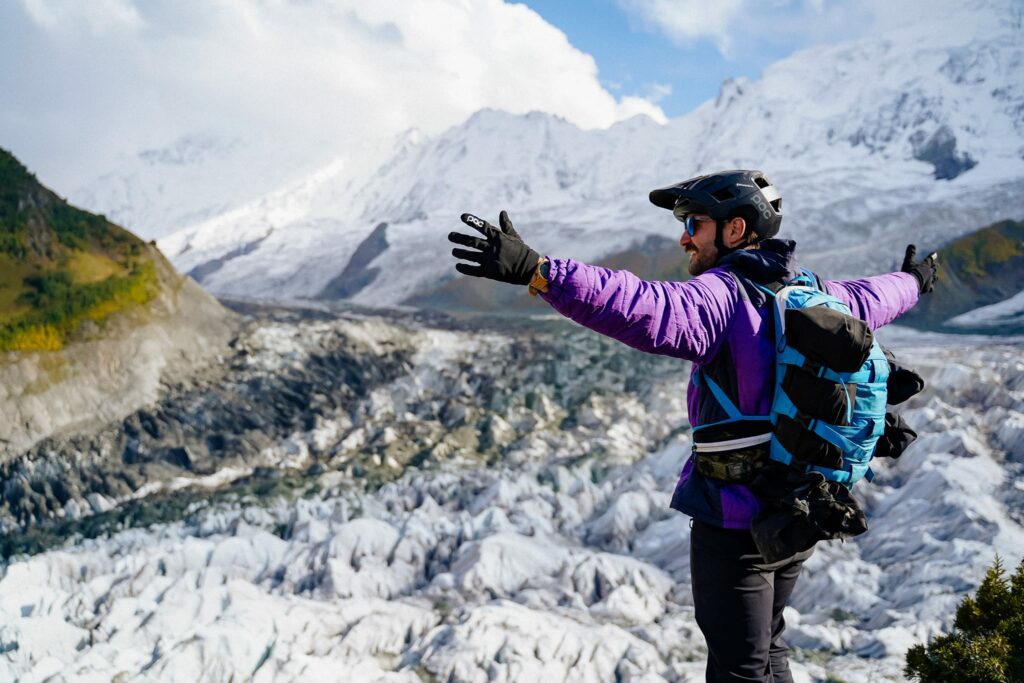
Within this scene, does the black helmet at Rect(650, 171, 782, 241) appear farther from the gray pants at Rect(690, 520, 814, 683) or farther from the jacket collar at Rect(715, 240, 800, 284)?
the gray pants at Rect(690, 520, 814, 683)

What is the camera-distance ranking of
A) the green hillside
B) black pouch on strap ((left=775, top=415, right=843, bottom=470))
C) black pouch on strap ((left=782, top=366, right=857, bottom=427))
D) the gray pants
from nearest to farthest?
black pouch on strap ((left=782, top=366, right=857, bottom=427)) < black pouch on strap ((left=775, top=415, right=843, bottom=470)) < the gray pants < the green hillside

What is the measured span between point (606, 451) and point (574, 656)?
41.0 ft

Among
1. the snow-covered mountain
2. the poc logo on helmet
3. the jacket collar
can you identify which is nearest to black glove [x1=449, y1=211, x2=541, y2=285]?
the jacket collar

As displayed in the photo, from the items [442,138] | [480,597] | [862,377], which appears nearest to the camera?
[862,377]

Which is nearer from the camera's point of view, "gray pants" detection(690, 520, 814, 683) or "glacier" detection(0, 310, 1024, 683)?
"gray pants" detection(690, 520, 814, 683)

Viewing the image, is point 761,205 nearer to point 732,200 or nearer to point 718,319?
point 732,200

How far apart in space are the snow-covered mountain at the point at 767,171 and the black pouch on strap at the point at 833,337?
194 ft

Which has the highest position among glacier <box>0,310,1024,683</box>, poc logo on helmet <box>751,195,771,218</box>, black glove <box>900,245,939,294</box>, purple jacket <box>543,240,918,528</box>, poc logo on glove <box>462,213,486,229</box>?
black glove <box>900,245,939,294</box>

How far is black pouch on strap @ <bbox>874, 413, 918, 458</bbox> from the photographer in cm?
311

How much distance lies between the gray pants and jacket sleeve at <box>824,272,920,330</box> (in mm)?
1291

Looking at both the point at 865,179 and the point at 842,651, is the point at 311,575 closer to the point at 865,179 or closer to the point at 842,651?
the point at 842,651

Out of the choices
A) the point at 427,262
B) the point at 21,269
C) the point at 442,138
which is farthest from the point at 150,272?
the point at 442,138

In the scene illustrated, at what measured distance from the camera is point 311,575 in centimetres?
1709

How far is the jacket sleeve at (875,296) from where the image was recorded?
128 inches
